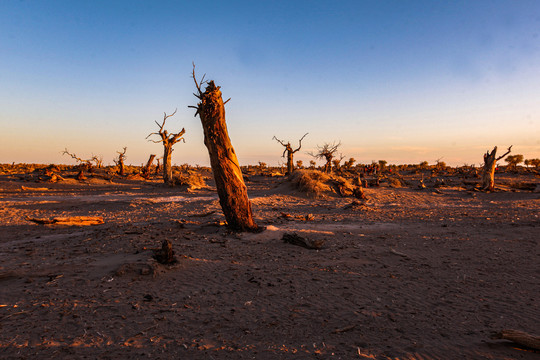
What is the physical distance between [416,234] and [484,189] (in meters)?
16.3

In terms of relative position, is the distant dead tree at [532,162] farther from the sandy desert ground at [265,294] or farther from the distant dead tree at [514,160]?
the sandy desert ground at [265,294]

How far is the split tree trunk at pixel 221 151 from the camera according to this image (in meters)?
7.37

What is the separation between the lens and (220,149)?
24.3 feet

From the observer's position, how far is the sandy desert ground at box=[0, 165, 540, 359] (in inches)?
118

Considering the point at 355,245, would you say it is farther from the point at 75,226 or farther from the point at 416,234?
the point at 75,226

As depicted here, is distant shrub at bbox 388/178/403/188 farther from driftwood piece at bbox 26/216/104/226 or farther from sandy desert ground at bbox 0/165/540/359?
driftwood piece at bbox 26/216/104/226

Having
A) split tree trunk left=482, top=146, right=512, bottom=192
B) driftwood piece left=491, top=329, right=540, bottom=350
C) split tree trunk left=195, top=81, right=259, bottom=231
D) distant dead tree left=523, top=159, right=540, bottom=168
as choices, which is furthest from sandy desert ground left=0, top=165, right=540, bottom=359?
distant dead tree left=523, top=159, right=540, bottom=168

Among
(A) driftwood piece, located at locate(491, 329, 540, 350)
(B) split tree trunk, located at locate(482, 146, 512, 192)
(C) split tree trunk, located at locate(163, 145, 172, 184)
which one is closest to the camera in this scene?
(A) driftwood piece, located at locate(491, 329, 540, 350)

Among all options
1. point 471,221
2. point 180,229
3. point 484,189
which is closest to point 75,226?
point 180,229

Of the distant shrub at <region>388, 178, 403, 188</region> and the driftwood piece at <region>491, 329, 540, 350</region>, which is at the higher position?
the distant shrub at <region>388, 178, 403, 188</region>

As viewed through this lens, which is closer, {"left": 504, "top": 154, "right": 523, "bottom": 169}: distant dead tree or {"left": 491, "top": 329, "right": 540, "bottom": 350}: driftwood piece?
{"left": 491, "top": 329, "right": 540, "bottom": 350}: driftwood piece

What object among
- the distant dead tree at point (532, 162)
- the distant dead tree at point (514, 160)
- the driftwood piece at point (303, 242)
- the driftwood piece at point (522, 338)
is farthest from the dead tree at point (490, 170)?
the distant dead tree at point (532, 162)

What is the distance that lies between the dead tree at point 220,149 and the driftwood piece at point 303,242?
4.67 ft

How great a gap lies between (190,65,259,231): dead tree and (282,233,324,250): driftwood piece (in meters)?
1.42
